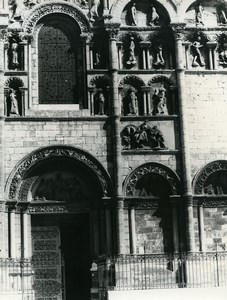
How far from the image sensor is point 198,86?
21969 millimetres

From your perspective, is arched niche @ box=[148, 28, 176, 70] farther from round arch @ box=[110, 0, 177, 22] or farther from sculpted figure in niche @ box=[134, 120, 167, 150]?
sculpted figure in niche @ box=[134, 120, 167, 150]

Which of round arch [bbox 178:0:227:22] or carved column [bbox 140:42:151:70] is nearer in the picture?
carved column [bbox 140:42:151:70]

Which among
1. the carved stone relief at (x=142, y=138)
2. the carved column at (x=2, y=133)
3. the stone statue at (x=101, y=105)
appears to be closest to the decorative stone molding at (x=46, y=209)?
the carved column at (x=2, y=133)

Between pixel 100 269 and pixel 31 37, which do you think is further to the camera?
pixel 31 37

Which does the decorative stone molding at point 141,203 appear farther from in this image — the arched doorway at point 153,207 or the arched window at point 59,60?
the arched window at point 59,60

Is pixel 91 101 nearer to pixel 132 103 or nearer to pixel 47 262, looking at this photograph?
pixel 132 103

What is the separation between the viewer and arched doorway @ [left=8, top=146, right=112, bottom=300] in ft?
67.7

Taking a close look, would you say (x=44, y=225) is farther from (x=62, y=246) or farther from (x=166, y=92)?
(x=166, y=92)

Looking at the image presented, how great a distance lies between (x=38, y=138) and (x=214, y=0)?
773 cm

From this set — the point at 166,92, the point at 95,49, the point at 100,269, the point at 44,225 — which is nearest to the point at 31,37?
the point at 95,49

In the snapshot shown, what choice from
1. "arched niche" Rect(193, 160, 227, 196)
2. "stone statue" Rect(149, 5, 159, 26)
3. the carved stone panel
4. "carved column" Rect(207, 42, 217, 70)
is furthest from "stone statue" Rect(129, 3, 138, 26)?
the carved stone panel

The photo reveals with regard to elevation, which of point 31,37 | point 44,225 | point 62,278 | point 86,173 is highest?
point 31,37

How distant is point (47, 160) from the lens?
20.8 m

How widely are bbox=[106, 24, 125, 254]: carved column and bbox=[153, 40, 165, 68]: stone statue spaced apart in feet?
4.54
